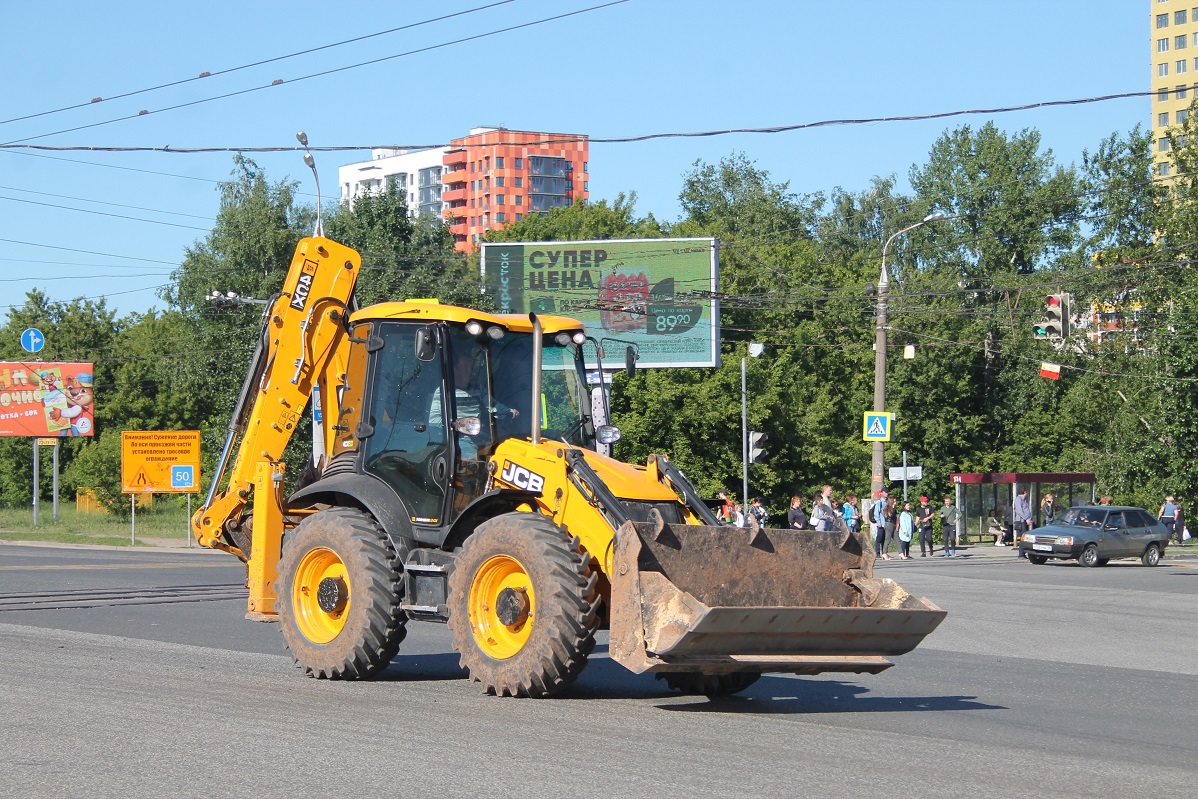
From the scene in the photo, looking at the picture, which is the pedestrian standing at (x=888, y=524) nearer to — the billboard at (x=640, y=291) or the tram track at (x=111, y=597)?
the billboard at (x=640, y=291)

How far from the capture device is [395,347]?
11477 mm

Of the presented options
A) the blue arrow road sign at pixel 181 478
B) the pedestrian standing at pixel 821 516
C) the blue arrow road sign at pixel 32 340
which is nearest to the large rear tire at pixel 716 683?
the pedestrian standing at pixel 821 516

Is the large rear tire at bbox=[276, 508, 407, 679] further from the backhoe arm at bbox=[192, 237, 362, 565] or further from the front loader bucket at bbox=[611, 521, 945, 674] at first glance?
the front loader bucket at bbox=[611, 521, 945, 674]

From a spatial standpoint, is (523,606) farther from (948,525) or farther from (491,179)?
(491,179)

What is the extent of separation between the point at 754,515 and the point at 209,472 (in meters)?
33.6

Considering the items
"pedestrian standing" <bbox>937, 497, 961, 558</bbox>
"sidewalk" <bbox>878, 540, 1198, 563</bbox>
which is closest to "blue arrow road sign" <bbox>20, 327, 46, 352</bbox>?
"sidewalk" <bbox>878, 540, 1198, 563</bbox>

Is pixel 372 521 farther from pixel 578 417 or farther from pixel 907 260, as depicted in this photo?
pixel 907 260

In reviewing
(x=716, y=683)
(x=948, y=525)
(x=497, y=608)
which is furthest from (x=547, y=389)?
(x=948, y=525)

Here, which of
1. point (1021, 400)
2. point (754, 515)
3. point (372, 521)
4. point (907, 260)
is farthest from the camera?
point (907, 260)

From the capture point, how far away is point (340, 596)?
36.3 ft

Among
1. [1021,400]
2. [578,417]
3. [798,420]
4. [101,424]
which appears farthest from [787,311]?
[578,417]

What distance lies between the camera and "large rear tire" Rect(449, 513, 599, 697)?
373 inches

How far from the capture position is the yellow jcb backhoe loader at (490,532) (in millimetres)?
9398

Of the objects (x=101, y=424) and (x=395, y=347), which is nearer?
(x=395, y=347)
